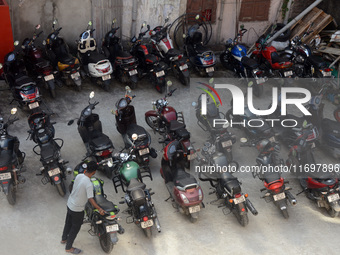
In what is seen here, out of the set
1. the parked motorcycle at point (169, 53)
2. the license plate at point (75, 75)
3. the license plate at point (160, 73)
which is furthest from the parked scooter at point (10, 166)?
the parked motorcycle at point (169, 53)

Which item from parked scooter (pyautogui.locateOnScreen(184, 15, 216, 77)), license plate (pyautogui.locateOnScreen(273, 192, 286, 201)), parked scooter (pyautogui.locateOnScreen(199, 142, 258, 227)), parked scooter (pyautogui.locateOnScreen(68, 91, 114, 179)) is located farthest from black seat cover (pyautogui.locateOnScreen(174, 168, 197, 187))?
parked scooter (pyautogui.locateOnScreen(184, 15, 216, 77))

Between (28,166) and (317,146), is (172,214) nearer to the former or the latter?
(28,166)

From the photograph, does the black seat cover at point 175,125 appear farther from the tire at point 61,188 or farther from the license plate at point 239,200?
the tire at point 61,188

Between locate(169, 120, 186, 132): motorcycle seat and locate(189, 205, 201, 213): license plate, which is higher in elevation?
locate(169, 120, 186, 132): motorcycle seat

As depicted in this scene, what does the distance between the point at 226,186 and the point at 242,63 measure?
4.37 metres

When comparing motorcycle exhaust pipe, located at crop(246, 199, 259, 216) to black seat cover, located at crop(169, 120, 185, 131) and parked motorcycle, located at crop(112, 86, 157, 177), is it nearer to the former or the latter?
parked motorcycle, located at crop(112, 86, 157, 177)

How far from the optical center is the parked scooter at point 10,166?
7.23 meters

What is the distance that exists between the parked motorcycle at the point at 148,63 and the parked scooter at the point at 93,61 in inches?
32.8

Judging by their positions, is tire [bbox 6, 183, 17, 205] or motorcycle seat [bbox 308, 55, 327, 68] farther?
motorcycle seat [bbox 308, 55, 327, 68]

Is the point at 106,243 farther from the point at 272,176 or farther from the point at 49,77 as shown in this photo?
the point at 49,77

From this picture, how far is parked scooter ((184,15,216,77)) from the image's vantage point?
11.2 m

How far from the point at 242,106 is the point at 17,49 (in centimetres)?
486

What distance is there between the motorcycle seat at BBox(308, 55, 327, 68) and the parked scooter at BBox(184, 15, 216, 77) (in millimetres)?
2244

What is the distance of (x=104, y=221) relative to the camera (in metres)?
6.53
